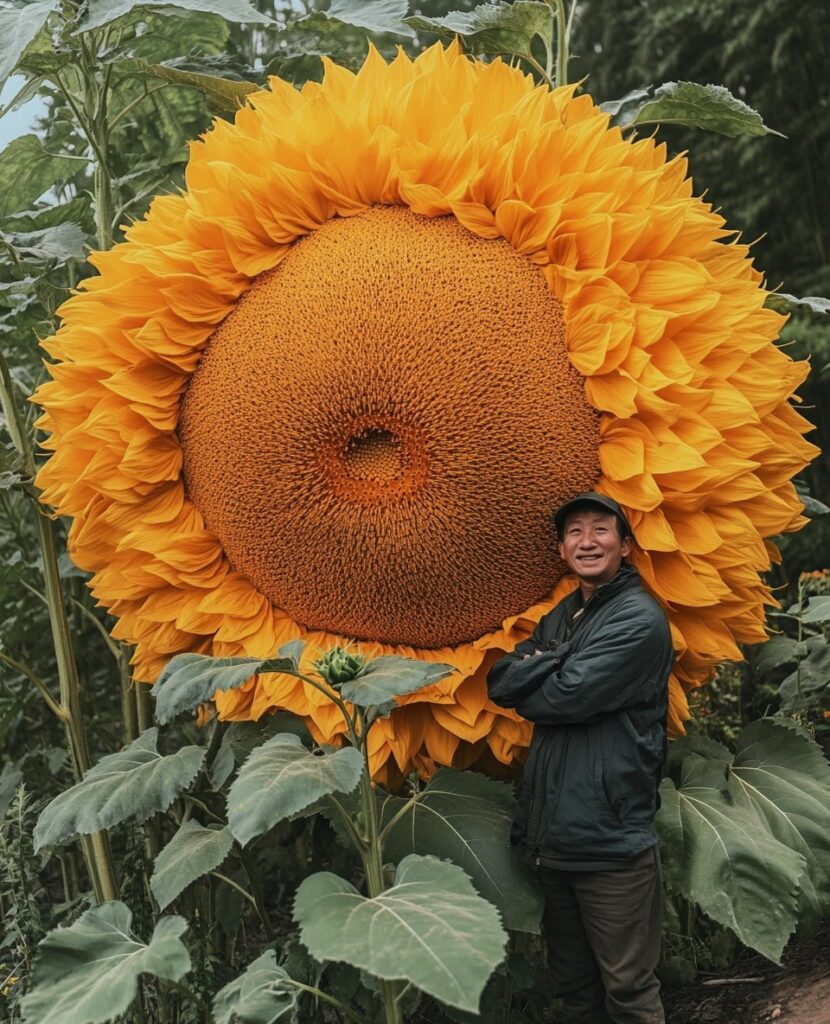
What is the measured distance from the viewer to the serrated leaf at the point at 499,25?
2.48m

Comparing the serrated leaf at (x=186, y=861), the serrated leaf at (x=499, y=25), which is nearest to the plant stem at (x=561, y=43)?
the serrated leaf at (x=499, y=25)

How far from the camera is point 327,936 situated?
158 centimetres

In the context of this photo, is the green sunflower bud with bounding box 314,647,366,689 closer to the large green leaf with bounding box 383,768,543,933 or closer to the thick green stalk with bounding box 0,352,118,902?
the large green leaf with bounding box 383,768,543,933

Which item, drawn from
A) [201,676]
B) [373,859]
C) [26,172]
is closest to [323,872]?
[373,859]

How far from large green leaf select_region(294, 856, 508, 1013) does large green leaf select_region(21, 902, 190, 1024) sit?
0.22 m

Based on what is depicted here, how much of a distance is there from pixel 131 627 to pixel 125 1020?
0.90 meters

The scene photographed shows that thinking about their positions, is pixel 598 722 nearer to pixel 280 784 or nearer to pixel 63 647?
pixel 280 784

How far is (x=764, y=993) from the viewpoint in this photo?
98.7 inches

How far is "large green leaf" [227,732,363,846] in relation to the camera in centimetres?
161

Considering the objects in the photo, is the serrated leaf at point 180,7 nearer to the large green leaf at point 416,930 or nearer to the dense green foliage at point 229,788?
the dense green foliage at point 229,788

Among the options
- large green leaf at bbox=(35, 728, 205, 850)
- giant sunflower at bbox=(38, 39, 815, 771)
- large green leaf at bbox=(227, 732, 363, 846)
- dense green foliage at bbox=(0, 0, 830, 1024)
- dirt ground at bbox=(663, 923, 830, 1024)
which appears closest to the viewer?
large green leaf at bbox=(227, 732, 363, 846)

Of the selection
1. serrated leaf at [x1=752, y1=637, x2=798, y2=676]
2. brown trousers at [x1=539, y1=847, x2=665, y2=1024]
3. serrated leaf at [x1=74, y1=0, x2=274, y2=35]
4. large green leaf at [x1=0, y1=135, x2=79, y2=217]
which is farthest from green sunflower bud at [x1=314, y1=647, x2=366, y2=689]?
large green leaf at [x1=0, y1=135, x2=79, y2=217]

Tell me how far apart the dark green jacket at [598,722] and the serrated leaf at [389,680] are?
253 mm

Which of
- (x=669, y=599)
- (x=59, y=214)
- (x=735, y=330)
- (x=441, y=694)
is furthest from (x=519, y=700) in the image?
(x=59, y=214)
